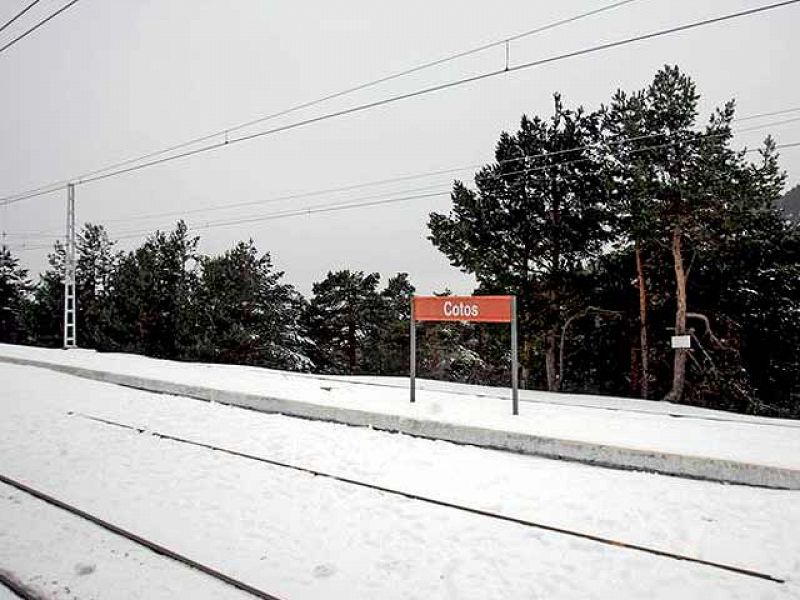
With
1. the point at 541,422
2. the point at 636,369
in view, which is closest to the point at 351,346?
the point at 636,369

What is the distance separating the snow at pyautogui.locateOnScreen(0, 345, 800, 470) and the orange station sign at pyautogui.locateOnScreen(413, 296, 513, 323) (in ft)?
5.73

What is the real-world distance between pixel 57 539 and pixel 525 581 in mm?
4230

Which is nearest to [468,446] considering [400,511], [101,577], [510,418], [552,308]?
[510,418]

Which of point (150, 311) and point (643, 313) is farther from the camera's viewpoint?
point (150, 311)

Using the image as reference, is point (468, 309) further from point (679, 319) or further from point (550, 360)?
point (550, 360)

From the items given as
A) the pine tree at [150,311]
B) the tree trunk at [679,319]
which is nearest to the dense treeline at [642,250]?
the tree trunk at [679,319]

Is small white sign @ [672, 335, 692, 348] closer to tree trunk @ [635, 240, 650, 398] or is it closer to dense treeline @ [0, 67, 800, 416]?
dense treeline @ [0, 67, 800, 416]

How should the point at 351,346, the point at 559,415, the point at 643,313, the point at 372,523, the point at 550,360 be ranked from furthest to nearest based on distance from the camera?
the point at 351,346 < the point at 550,360 < the point at 643,313 < the point at 559,415 < the point at 372,523

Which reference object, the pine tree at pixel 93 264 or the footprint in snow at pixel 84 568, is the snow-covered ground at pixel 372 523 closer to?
the footprint in snow at pixel 84 568

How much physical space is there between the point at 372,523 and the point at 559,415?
548 centimetres

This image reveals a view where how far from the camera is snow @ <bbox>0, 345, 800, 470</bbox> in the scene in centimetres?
751

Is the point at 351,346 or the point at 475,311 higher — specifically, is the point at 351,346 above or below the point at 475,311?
below

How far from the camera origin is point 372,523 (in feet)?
18.0

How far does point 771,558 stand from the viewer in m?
4.62
